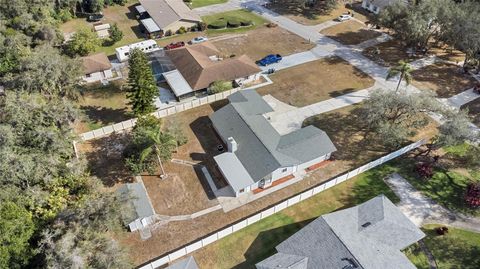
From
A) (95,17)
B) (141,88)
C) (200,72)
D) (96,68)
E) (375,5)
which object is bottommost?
(95,17)

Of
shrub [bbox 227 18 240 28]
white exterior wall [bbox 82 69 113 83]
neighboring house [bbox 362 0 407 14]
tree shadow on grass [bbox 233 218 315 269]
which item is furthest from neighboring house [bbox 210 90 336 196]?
neighboring house [bbox 362 0 407 14]

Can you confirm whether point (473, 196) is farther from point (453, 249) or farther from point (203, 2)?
point (203, 2)

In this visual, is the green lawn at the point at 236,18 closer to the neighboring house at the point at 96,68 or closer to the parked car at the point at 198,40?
the parked car at the point at 198,40

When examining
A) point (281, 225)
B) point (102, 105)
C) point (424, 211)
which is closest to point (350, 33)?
point (424, 211)

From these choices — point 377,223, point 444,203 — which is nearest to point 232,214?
point 377,223

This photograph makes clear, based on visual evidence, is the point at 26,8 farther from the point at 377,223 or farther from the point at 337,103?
the point at 377,223

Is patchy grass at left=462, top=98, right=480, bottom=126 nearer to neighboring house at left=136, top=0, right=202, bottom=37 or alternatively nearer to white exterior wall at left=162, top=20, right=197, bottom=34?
neighboring house at left=136, top=0, right=202, bottom=37

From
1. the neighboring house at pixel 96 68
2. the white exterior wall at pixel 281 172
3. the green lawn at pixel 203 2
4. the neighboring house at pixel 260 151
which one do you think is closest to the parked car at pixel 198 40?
the neighboring house at pixel 96 68
